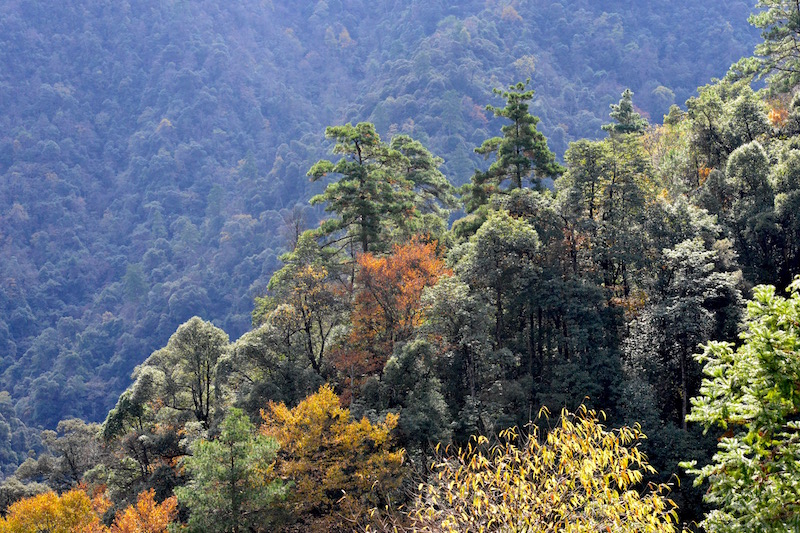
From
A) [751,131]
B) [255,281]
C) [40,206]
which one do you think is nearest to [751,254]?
[751,131]

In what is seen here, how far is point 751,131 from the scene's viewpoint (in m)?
30.0

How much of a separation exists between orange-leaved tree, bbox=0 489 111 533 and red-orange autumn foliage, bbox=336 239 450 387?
11109mm

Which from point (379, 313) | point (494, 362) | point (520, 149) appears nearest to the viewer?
point (494, 362)

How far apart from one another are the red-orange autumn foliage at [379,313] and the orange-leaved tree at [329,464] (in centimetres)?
541

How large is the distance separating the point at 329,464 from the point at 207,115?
137m

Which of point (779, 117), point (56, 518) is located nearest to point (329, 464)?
point (56, 518)

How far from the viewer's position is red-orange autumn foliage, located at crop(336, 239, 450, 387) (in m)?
28.3

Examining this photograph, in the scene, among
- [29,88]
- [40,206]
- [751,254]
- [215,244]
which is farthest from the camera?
[29,88]

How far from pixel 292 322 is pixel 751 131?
21.6 metres

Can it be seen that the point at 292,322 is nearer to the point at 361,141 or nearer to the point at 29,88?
the point at 361,141

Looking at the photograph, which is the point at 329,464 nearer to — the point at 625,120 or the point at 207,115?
the point at 625,120

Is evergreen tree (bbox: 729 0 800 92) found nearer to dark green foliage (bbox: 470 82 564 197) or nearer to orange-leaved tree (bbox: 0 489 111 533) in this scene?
dark green foliage (bbox: 470 82 564 197)

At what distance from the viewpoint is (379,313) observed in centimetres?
2914

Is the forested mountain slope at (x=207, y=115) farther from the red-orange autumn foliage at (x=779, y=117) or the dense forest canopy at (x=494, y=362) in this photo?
the red-orange autumn foliage at (x=779, y=117)
